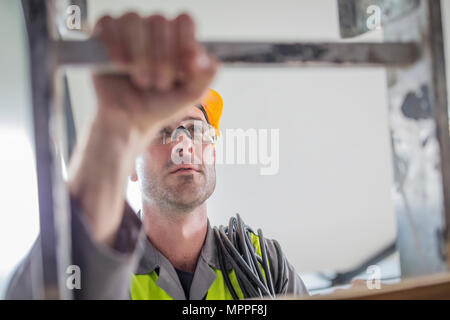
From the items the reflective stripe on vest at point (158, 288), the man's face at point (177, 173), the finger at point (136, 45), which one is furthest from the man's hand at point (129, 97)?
the man's face at point (177, 173)

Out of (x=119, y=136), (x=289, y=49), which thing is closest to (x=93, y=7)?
(x=119, y=136)

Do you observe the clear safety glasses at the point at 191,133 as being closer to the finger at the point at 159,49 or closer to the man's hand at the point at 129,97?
the man's hand at the point at 129,97

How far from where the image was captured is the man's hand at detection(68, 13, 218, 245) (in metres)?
0.34

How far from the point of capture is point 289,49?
1.23 feet

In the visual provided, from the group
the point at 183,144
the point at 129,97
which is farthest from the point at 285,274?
the point at 129,97

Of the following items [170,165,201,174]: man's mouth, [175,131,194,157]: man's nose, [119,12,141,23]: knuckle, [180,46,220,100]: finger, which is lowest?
[170,165,201,174]: man's mouth

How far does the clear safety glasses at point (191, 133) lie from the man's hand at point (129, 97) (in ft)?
2.23

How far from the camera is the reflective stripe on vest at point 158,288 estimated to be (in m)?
1.00

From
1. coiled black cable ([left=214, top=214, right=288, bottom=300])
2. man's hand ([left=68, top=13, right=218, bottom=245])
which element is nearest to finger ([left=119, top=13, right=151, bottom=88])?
man's hand ([left=68, top=13, right=218, bottom=245])

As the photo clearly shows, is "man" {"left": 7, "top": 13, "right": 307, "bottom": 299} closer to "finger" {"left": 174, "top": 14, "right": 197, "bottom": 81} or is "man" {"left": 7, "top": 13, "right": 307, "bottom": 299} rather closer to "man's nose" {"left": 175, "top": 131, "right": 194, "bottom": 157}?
"finger" {"left": 174, "top": 14, "right": 197, "bottom": 81}

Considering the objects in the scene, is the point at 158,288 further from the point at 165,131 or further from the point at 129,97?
the point at 129,97

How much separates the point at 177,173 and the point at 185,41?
880mm
